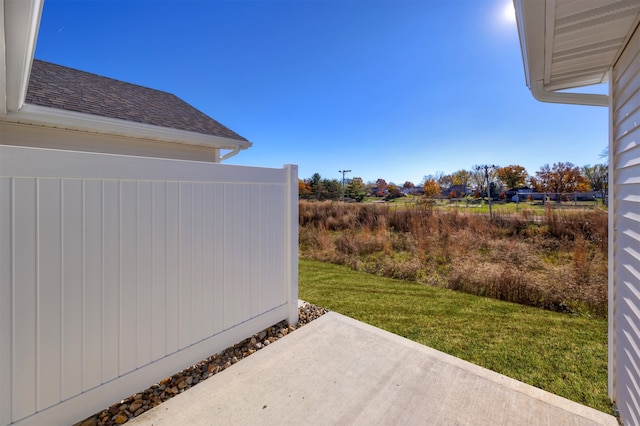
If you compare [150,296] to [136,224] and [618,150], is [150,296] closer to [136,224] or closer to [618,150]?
[136,224]

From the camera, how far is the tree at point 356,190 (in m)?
30.6

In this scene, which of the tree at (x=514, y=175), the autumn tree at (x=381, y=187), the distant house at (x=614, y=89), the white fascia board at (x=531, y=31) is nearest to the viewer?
the white fascia board at (x=531, y=31)

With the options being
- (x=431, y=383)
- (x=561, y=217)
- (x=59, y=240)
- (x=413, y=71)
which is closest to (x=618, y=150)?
(x=431, y=383)

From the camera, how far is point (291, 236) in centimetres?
301

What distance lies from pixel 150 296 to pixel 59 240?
0.65 meters

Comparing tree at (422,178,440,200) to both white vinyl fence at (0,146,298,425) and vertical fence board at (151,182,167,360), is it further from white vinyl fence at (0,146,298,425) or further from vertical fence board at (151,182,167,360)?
vertical fence board at (151,182,167,360)

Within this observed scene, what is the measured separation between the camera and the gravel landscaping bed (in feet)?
5.58

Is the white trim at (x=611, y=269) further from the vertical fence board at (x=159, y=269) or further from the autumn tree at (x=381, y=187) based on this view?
the autumn tree at (x=381, y=187)

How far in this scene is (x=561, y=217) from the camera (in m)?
7.64

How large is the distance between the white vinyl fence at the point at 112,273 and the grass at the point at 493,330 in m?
1.72

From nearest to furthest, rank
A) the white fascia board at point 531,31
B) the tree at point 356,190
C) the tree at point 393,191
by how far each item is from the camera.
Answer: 1. the white fascia board at point 531,31
2. the tree at point 356,190
3. the tree at point 393,191

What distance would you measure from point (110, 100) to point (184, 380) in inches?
207

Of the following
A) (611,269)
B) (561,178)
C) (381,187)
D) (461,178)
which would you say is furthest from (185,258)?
(381,187)

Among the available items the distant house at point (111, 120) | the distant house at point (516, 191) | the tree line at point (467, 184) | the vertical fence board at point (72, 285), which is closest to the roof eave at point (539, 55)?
the vertical fence board at point (72, 285)
